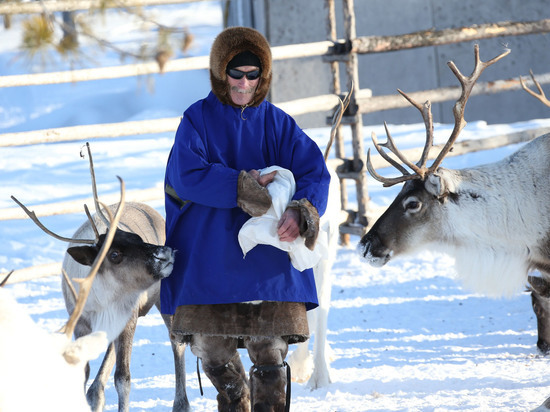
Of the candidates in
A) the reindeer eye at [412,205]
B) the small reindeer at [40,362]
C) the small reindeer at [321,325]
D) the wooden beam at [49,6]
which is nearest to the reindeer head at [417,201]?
the reindeer eye at [412,205]

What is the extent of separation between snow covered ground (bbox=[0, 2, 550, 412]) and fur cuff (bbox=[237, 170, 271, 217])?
1.40 m

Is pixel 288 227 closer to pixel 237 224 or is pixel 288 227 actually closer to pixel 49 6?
pixel 237 224

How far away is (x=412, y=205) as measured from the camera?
368 cm

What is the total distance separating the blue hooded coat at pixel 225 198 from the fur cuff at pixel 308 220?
51 millimetres

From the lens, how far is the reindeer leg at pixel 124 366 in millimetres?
3521

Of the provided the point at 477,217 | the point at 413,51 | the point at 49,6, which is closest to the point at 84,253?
the point at 477,217

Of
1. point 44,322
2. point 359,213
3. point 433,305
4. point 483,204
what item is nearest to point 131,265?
point 483,204

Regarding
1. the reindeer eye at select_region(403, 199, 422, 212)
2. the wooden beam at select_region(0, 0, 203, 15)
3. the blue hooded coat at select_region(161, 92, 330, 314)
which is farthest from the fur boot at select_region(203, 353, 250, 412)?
the wooden beam at select_region(0, 0, 203, 15)

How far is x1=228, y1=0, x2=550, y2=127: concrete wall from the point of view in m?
10.1

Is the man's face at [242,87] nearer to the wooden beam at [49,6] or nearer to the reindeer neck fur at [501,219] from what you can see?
the reindeer neck fur at [501,219]

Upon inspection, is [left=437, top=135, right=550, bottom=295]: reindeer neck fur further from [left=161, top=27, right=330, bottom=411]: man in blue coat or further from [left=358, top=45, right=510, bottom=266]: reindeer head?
[left=161, top=27, right=330, bottom=411]: man in blue coat

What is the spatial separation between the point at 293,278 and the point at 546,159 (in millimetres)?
1559

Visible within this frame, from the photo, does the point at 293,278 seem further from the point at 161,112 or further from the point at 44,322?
the point at 161,112

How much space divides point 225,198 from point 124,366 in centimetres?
127
